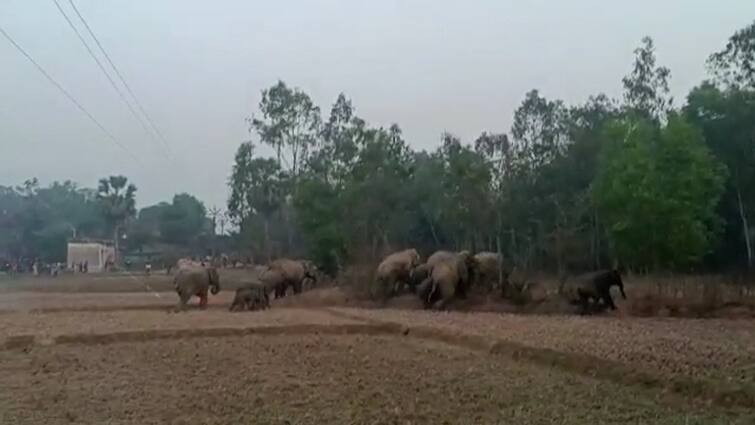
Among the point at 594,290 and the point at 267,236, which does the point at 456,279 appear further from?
the point at 267,236

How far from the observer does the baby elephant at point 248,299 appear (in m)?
27.0

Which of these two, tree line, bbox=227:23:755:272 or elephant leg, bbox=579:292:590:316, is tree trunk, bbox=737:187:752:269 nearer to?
tree line, bbox=227:23:755:272

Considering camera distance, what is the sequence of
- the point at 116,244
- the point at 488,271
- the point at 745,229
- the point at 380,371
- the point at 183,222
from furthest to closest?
the point at 183,222
the point at 116,244
the point at 745,229
the point at 488,271
the point at 380,371

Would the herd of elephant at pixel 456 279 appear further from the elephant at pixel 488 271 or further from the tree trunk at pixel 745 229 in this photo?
the tree trunk at pixel 745 229

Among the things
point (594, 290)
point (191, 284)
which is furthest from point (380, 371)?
point (191, 284)

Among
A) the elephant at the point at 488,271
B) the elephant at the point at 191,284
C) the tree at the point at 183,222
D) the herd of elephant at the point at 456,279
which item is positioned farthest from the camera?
the tree at the point at 183,222

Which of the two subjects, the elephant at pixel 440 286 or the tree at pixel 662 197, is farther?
the tree at pixel 662 197

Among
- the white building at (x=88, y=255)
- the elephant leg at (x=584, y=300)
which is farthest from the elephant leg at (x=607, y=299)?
the white building at (x=88, y=255)

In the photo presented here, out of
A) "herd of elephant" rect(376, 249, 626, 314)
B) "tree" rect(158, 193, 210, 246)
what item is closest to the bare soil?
"herd of elephant" rect(376, 249, 626, 314)

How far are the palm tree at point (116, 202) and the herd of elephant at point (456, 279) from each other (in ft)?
170

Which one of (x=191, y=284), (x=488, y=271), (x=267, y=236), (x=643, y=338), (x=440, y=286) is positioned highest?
(x=267, y=236)

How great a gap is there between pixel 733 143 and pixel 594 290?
21.2m

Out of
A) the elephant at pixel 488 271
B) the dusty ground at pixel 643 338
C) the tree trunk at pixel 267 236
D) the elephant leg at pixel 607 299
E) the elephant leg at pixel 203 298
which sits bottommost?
the dusty ground at pixel 643 338

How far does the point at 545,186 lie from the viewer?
47.8 m
